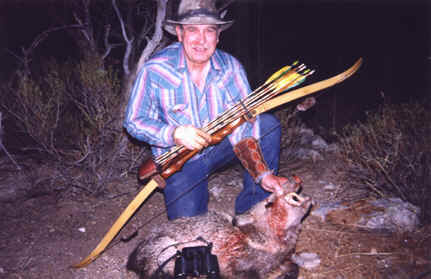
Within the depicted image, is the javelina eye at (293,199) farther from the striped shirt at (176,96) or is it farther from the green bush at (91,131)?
the green bush at (91,131)

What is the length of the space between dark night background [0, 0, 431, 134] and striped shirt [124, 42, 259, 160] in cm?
380

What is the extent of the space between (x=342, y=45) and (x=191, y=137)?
9.99 metres

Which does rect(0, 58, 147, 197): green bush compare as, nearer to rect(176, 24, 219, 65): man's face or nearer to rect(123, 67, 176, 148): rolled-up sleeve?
rect(123, 67, 176, 148): rolled-up sleeve

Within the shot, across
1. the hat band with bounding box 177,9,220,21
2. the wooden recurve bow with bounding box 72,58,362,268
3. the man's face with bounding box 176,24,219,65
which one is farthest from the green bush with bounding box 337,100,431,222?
the hat band with bounding box 177,9,220,21

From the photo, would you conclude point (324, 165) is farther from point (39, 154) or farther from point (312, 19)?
point (312, 19)

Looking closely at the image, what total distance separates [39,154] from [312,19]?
12.2m

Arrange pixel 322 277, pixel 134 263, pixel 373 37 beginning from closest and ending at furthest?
pixel 134 263 → pixel 322 277 → pixel 373 37

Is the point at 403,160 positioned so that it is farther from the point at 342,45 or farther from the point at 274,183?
the point at 342,45

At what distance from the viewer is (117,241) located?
9.58ft

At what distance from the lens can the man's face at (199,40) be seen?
2570mm

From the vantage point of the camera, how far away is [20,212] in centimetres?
321

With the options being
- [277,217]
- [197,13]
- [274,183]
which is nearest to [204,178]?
[274,183]

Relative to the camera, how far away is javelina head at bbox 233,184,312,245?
7.43 feet

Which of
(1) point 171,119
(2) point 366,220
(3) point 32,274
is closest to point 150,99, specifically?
(1) point 171,119
